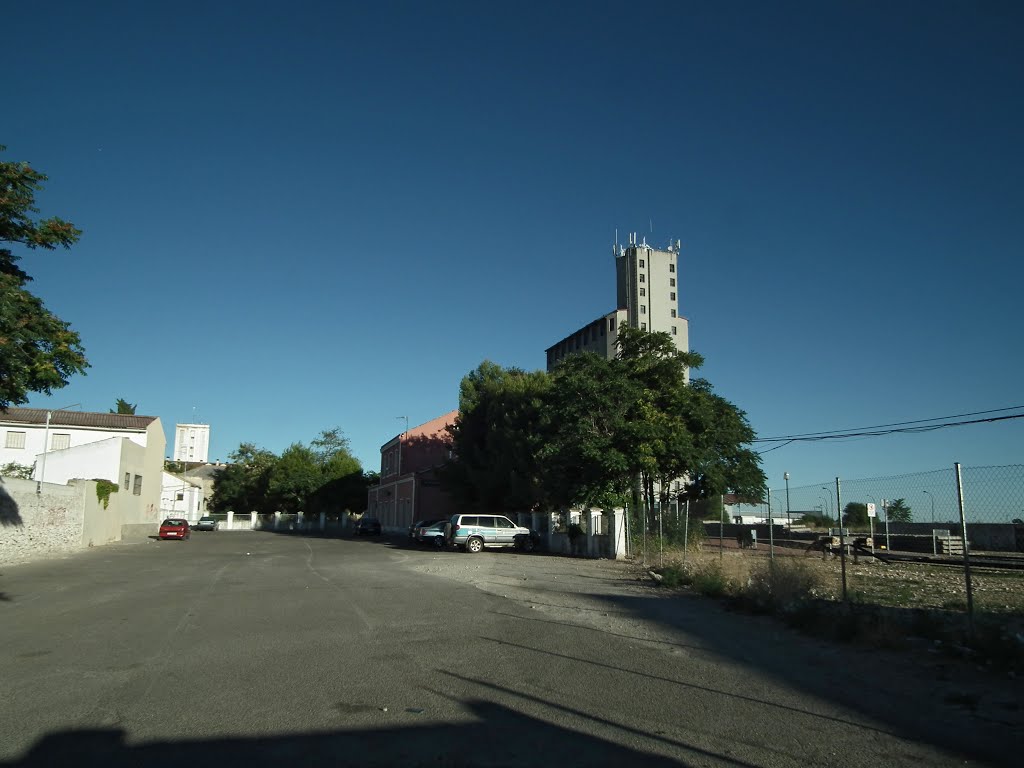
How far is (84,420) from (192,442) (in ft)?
348

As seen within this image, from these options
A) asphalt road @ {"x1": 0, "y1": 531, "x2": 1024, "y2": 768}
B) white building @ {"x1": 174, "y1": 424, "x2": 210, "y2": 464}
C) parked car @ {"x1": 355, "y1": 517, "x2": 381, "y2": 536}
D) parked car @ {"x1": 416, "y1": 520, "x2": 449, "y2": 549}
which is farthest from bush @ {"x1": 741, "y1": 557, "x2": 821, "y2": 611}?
white building @ {"x1": 174, "y1": 424, "x2": 210, "y2": 464}

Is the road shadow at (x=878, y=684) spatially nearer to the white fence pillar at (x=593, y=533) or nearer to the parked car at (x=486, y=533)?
the white fence pillar at (x=593, y=533)

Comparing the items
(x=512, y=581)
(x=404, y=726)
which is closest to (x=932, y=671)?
(x=404, y=726)

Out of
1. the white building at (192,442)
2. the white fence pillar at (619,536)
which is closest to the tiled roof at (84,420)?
the white fence pillar at (619,536)

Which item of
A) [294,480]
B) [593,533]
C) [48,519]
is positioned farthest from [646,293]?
[48,519]

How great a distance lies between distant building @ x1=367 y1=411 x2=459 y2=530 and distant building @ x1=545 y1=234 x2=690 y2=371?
38.0 metres

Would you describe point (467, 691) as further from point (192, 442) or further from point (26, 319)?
point (192, 442)

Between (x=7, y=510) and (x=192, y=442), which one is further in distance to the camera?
(x=192, y=442)

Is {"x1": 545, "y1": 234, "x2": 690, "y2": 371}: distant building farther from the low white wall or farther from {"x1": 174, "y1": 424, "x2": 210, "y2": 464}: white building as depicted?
{"x1": 174, "y1": 424, "x2": 210, "y2": 464}: white building

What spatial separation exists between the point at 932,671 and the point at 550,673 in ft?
13.7

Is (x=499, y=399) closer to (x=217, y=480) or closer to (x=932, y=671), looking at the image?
(x=932, y=671)

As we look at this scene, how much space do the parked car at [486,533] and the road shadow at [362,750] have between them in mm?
29549

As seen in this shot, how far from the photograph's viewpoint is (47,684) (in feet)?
25.1

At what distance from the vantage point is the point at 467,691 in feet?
24.0
